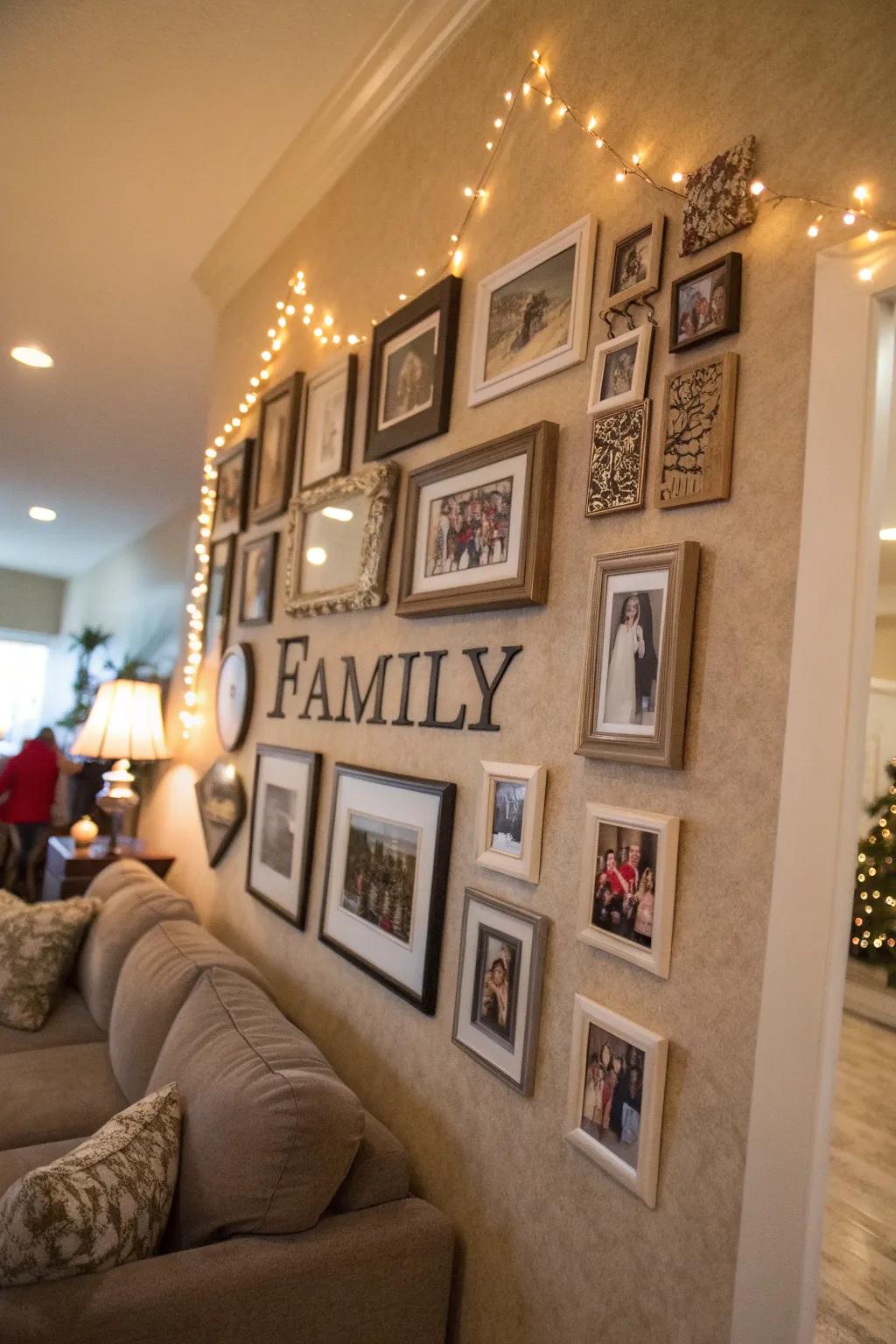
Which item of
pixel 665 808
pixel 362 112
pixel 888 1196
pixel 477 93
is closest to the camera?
pixel 665 808

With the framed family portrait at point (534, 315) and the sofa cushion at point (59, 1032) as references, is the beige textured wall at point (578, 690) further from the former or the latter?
the sofa cushion at point (59, 1032)

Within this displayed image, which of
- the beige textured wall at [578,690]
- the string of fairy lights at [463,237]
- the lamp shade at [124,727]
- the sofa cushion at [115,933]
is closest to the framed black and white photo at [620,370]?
the beige textured wall at [578,690]

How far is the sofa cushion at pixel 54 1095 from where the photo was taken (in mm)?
1988

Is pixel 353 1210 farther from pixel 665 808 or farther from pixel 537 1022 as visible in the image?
pixel 665 808

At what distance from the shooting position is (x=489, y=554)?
5.63ft

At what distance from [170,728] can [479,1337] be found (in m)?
2.67

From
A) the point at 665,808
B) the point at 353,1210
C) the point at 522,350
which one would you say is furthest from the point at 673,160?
the point at 353,1210

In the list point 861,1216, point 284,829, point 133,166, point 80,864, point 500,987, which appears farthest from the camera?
point 80,864

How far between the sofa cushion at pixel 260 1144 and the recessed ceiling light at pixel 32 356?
12.1 feet

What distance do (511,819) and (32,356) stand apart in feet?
12.5

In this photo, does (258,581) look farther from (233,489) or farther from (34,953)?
(34,953)

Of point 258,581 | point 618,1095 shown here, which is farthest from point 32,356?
point 618,1095

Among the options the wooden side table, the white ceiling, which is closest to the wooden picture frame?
the white ceiling

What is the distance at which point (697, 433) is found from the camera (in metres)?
1.28
